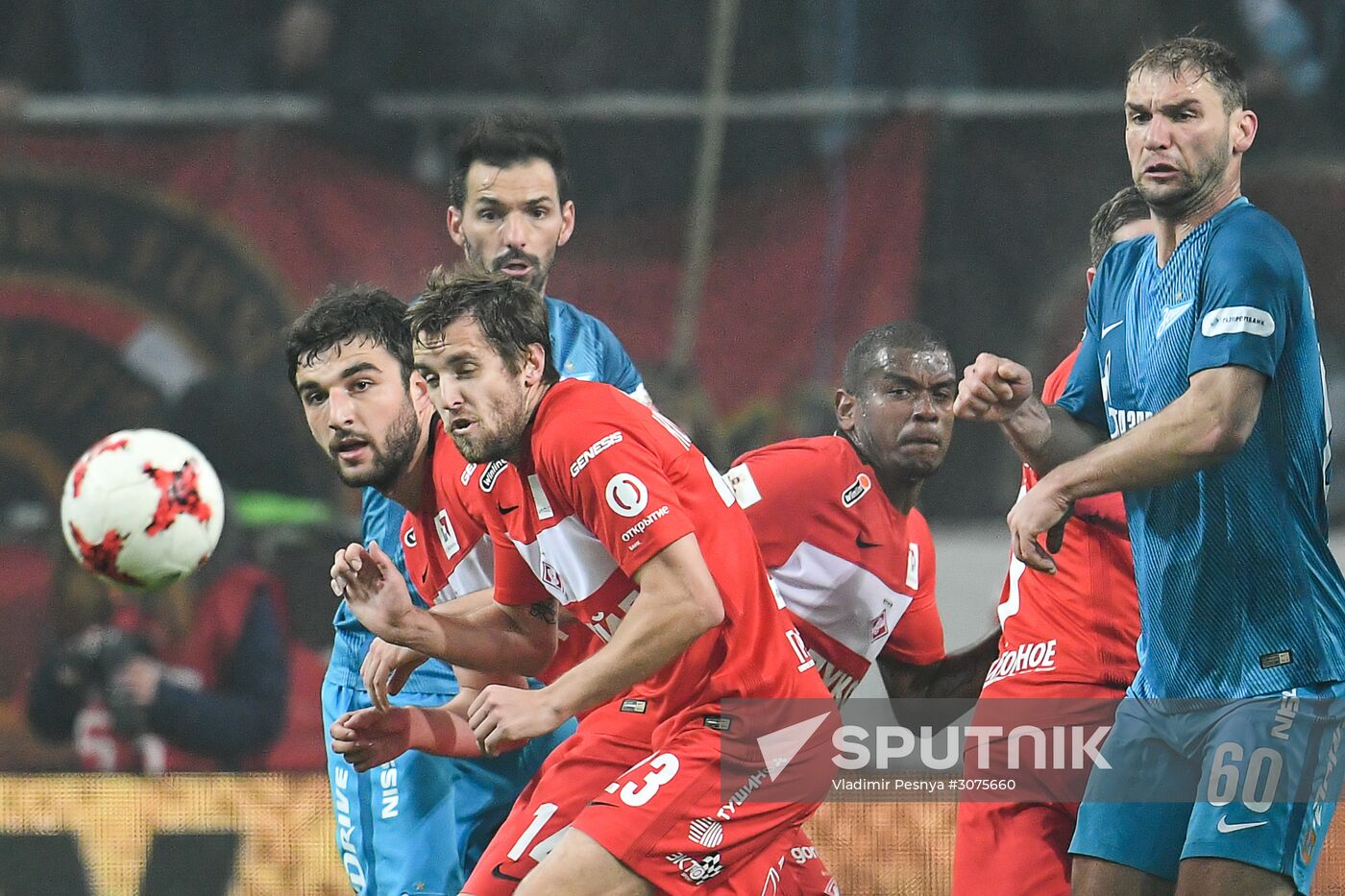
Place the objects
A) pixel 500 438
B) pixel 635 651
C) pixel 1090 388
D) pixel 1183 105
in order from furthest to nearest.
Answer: pixel 1090 388, pixel 500 438, pixel 1183 105, pixel 635 651

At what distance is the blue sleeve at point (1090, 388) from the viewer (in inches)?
139

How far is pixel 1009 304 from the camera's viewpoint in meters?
7.62

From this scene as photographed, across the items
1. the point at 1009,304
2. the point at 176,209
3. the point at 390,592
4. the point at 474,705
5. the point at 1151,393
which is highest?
the point at 176,209

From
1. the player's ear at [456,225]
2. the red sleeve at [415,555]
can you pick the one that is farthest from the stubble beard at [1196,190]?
the player's ear at [456,225]

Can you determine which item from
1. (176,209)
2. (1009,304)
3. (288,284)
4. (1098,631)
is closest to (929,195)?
(1009,304)

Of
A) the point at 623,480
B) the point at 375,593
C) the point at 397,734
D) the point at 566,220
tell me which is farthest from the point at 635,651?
the point at 566,220

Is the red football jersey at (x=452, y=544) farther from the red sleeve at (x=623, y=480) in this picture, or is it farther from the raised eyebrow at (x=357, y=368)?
the red sleeve at (x=623, y=480)

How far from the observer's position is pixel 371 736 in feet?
12.1

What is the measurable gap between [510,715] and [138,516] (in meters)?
1.72

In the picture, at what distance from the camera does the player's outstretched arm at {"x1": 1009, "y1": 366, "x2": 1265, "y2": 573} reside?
2945 millimetres

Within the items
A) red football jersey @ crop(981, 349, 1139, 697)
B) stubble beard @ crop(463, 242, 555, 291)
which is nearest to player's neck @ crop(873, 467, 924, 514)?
red football jersey @ crop(981, 349, 1139, 697)

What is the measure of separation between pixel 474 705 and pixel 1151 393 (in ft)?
4.82

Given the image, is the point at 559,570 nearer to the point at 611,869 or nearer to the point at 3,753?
the point at 611,869

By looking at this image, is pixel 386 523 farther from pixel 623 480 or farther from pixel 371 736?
pixel 623 480
